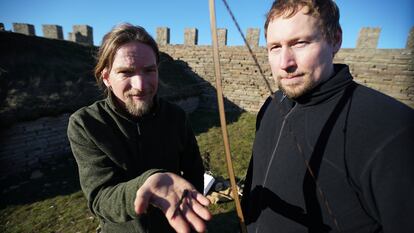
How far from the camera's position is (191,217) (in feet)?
3.43

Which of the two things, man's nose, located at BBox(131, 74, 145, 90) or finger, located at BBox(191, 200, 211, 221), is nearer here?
finger, located at BBox(191, 200, 211, 221)

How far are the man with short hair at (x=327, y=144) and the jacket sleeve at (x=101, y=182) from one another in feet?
3.30

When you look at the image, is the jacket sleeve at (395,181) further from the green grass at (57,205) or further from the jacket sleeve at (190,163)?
the green grass at (57,205)

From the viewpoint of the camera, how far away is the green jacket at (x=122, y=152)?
1.61 m

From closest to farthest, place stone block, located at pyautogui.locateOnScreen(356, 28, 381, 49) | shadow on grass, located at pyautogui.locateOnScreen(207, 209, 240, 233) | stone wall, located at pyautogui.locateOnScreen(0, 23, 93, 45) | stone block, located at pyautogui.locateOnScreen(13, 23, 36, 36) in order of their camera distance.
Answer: shadow on grass, located at pyautogui.locateOnScreen(207, 209, 240, 233)
stone block, located at pyautogui.locateOnScreen(356, 28, 381, 49)
stone wall, located at pyautogui.locateOnScreen(0, 23, 93, 45)
stone block, located at pyautogui.locateOnScreen(13, 23, 36, 36)

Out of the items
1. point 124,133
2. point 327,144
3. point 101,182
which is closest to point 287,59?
point 327,144

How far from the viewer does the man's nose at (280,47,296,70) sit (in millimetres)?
1536

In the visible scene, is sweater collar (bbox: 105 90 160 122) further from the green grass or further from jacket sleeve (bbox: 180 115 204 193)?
the green grass

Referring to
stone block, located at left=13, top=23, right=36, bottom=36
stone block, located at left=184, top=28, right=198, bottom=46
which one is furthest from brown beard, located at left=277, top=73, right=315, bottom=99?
stone block, located at left=13, top=23, right=36, bottom=36

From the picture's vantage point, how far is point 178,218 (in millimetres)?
1049

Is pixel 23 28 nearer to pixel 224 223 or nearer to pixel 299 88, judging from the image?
pixel 224 223

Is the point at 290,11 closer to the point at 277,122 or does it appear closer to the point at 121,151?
the point at 277,122

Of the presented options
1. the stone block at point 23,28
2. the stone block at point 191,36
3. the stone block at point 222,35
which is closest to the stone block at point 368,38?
the stone block at point 222,35

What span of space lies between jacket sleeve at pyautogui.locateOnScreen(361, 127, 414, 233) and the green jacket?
1.38 meters
